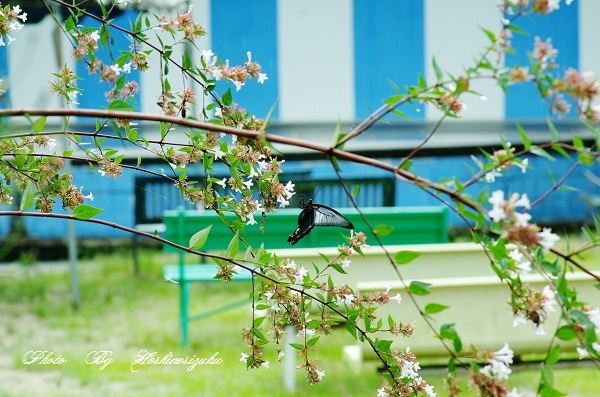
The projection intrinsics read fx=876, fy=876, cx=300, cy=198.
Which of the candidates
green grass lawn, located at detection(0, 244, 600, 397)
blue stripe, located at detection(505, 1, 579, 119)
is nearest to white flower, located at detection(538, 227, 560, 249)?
green grass lawn, located at detection(0, 244, 600, 397)

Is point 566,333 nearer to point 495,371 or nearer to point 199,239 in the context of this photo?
point 495,371

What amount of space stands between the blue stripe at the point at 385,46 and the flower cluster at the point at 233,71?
4668 mm

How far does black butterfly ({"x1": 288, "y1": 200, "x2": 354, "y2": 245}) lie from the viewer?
0.74 meters

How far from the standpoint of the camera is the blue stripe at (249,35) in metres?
5.39

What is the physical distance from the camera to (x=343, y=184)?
1.83 ft

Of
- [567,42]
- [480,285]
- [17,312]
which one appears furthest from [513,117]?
[480,285]

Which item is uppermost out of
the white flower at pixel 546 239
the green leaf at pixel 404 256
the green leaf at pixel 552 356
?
the white flower at pixel 546 239

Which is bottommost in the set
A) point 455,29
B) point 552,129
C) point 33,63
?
point 552,129

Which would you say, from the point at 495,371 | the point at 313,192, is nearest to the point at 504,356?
the point at 495,371

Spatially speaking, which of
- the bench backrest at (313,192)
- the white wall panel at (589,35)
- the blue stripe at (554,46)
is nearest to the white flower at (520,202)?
the bench backrest at (313,192)

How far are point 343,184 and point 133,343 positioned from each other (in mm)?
3052

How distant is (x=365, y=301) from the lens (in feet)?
2.54

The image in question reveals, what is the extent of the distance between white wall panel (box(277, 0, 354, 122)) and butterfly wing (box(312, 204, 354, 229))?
15.4 ft

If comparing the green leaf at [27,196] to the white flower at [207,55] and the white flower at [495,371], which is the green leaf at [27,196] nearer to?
the white flower at [207,55]
